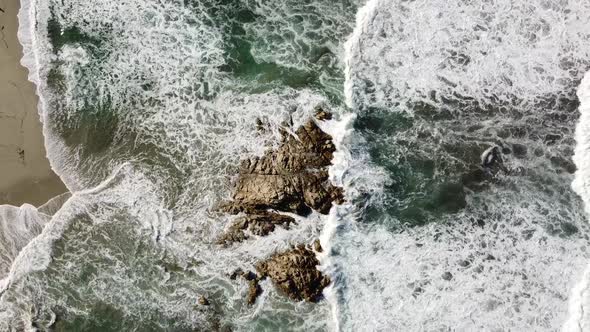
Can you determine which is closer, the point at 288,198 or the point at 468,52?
the point at 288,198

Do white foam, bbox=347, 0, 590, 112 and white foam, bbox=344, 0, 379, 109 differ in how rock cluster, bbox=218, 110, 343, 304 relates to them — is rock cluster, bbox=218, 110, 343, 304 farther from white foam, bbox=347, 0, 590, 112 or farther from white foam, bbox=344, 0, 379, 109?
white foam, bbox=347, 0, 590, 112

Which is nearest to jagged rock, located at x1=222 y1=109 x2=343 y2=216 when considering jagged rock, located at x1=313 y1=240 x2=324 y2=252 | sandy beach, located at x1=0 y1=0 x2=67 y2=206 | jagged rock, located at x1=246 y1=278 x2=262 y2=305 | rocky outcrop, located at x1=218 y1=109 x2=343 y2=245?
rocky outcrop, located at x1=218 y1=109 x2=343 y2=245

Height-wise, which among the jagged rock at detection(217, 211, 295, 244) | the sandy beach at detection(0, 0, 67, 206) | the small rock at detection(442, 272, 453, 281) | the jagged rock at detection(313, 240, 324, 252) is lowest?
the small rock at detection(442, 272, 453, 281)

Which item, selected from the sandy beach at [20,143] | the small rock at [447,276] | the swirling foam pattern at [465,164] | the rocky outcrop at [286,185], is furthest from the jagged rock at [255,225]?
the sandy beach at [20,143]

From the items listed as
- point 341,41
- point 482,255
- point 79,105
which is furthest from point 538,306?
point 79,105

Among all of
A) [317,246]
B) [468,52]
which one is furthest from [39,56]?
[468,52]

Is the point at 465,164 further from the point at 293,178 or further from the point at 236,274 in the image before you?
the point at 236,274
